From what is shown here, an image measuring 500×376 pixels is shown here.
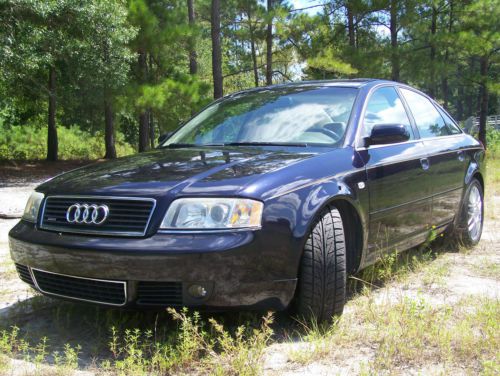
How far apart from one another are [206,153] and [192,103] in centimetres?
1415

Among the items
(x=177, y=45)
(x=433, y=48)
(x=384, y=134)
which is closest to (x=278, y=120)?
(x=384, y=134)

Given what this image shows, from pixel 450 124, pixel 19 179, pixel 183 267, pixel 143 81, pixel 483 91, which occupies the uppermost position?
pixel 143 81

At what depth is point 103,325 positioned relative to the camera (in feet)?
10.7

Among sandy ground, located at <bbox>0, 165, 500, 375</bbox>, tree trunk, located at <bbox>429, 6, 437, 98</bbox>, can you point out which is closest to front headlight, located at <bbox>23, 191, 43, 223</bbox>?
sandy ground, located at <bbox>0, 165, 500, 375</bbox>

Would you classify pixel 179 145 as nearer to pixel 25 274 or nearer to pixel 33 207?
pixel 33 207

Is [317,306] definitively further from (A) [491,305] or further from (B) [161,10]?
(B) [161,10]

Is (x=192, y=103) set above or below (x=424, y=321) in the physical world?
above

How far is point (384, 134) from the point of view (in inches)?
139

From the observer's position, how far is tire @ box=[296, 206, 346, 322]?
9.48ft

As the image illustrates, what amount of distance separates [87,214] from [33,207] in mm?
605

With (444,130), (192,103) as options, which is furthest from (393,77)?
(444,130)

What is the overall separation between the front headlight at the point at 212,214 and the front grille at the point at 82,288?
16.5 inches

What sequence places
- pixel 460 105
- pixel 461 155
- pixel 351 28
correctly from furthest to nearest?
pixel 460 105 < pixel 351 28 < pixel 461 155

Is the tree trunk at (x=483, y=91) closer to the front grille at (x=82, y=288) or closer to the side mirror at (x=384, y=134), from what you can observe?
the side mirror at (x=384, y=134)
